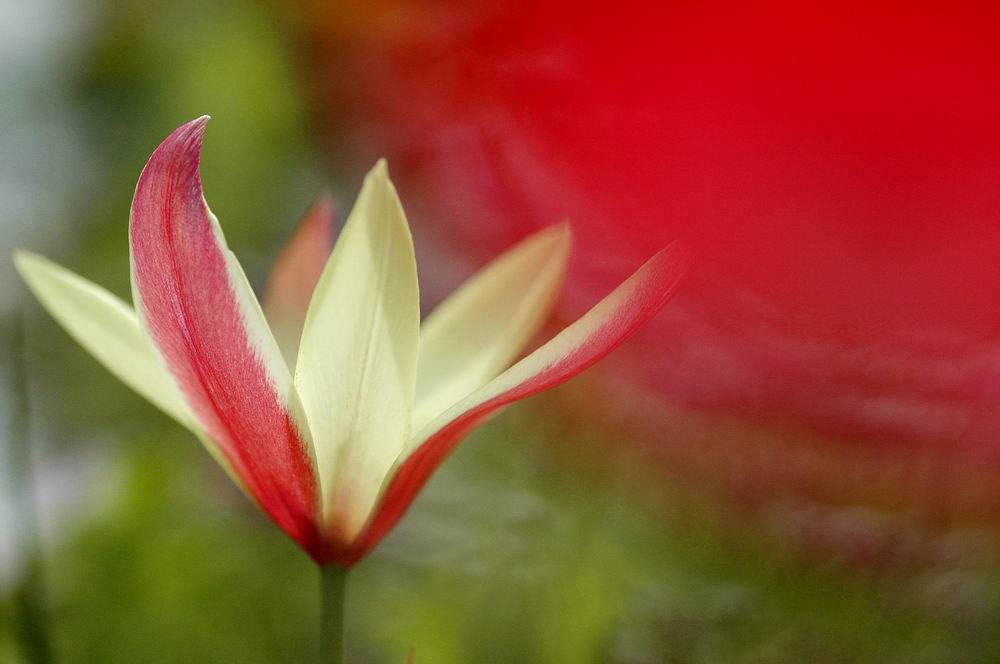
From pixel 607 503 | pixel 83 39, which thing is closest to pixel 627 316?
pixel 607 503

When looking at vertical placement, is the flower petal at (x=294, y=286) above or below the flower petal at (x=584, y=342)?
above

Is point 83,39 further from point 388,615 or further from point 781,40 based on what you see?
point 781,40

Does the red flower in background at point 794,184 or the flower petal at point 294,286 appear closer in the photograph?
the red flower in background at point 794,184

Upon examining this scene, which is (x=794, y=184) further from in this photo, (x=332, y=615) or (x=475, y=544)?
(x=475, y=544)

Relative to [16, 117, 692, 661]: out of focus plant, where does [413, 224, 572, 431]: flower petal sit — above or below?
above

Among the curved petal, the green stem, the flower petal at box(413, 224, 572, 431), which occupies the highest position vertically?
the flower petal at box(413, 224, 572, 431)

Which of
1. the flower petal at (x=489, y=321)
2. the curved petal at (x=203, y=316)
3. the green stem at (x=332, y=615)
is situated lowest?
the green stem at (x=332, y=615)
